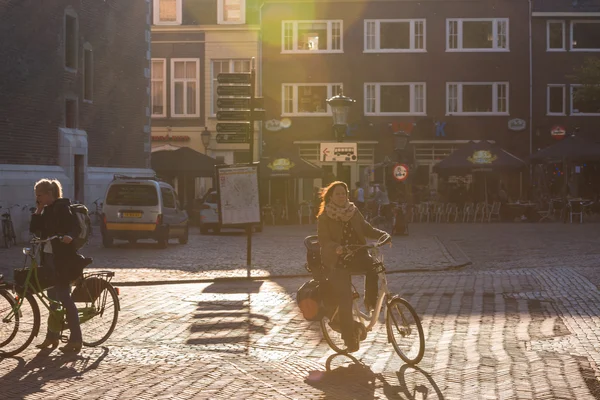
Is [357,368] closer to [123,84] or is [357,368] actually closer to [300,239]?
[300,239]

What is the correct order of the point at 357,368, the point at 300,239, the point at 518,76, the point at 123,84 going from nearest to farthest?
1. the point at 357,368
2. the point at 300,239
3. the point at 123,84
4. the point at 518,76

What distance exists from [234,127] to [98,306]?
936 cm

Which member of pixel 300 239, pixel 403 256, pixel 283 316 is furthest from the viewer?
pixel 300 239

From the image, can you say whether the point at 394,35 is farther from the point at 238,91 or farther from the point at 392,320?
the point at 392,320

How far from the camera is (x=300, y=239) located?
96.5 ft

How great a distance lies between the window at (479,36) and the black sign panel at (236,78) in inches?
1205

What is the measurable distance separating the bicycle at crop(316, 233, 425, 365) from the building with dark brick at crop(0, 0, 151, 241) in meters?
20.4

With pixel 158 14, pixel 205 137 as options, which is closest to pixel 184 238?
pixel 205 137

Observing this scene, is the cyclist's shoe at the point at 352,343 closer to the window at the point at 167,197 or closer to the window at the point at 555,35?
the window at the point at 167,197

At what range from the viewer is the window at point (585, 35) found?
4878 centimetres

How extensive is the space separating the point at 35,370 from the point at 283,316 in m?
4.03

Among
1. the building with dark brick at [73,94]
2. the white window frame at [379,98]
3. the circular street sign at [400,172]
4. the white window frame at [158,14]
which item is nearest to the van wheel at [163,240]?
the building with dark brick at [73,94]

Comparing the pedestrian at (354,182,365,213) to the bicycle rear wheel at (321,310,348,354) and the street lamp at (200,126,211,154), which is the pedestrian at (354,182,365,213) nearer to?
the street lamp at (200,126,211,154)

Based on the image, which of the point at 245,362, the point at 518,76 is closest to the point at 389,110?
the point at 518,76
